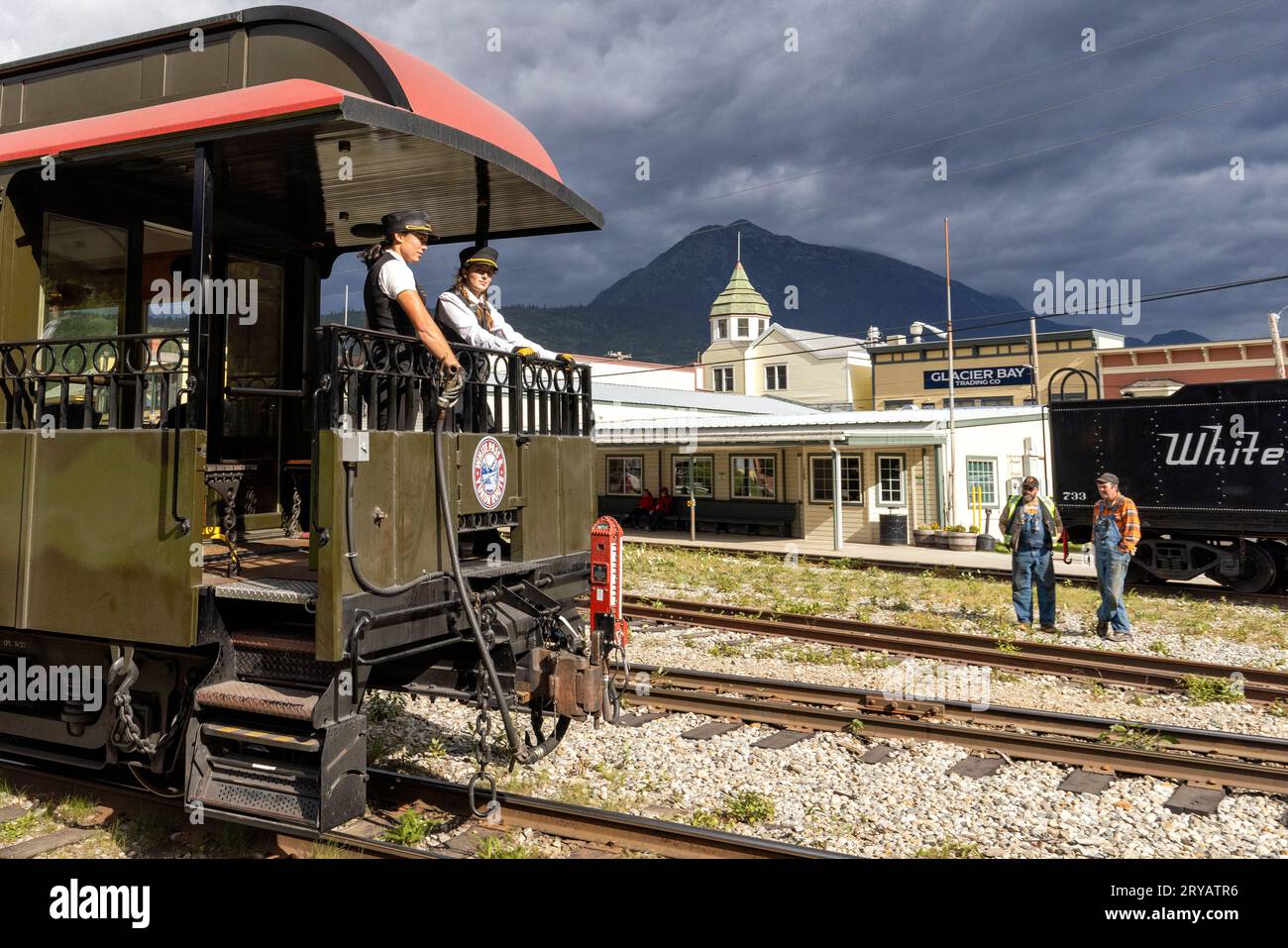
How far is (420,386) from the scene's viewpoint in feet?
14.4

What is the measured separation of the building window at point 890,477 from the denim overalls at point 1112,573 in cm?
1239

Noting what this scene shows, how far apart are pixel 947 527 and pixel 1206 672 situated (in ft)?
45.5

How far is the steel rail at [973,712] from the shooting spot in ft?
19.9

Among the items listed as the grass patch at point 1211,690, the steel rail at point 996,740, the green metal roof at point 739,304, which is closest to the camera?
the steel rail at point 996,740

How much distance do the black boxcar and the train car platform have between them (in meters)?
1.75

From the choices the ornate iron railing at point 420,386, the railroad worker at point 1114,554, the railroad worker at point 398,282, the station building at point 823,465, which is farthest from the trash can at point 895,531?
the railroad worker at point 398,282

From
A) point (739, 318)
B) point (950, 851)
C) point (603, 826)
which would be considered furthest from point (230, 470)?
point (739, 318)

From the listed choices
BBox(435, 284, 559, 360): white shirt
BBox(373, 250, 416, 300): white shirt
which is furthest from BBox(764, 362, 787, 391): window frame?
BBox(373, 250, 416, 300): white shirt

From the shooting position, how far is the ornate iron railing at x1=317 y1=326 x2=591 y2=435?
3885 millimetres

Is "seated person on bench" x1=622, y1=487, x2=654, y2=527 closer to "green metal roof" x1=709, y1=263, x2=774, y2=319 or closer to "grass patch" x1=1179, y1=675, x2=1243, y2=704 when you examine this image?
"grass patch" x1=1179, y1=675, x2=1243, y2=704

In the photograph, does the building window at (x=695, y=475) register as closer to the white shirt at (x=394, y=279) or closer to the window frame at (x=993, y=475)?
the window frame at (x=993, y=475)

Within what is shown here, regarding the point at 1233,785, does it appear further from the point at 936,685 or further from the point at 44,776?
the point at 44,776
